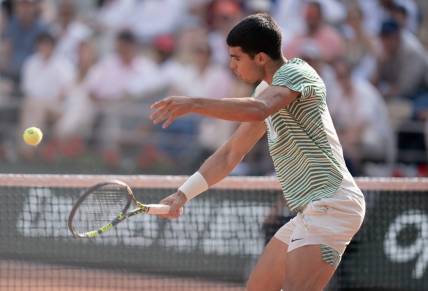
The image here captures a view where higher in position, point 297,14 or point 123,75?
point 297,14

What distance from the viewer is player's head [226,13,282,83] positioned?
16.8 ft

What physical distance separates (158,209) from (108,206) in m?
0.45

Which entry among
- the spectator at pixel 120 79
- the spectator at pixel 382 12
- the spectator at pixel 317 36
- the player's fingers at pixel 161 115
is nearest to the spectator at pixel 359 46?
the spectator at pixel 382 12

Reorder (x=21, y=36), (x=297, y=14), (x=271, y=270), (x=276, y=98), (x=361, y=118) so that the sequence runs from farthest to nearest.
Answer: (x=21, y=36)
(x=297, y=14)
(x=361, y=118)
(x=271, y=270)
(x=276, y=98)

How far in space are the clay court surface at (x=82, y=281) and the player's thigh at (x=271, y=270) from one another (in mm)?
3013

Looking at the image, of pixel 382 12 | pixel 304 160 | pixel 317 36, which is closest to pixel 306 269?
pixel 304 160

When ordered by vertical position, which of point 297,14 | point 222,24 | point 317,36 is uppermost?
point 297,14

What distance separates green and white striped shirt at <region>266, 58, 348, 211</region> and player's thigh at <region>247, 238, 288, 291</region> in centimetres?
34

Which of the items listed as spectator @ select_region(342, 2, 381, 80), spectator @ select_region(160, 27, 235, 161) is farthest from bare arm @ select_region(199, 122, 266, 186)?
spectator @ select_region(342, 2, 381, 80)

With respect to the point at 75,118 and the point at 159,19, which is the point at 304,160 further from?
the point at 159,19

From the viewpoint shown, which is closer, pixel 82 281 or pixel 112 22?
pixel 82 281

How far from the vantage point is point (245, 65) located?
17.0ft

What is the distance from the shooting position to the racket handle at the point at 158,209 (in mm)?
5481

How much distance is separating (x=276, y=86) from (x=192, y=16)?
8.72 metres
